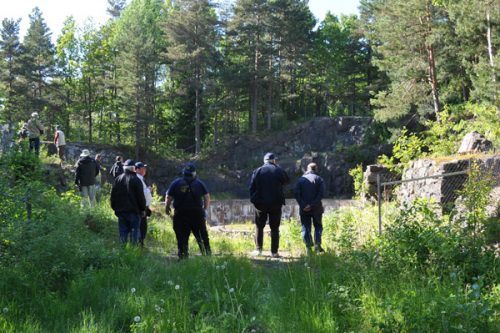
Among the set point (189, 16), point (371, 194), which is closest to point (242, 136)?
point (189, 16)

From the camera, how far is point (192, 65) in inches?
1613

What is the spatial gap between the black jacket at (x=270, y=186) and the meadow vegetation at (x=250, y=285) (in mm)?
1671

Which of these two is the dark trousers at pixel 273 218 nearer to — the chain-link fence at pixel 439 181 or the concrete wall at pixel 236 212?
the chain-link fence at pixel 439 181

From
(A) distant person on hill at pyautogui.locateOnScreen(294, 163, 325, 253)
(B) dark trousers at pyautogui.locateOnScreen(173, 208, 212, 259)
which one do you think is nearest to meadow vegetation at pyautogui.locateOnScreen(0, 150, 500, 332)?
(B) dark trousers at pyautogui.locateOnScreen(173, 208, 212, 259)

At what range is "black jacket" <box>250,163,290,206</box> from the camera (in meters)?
8.61

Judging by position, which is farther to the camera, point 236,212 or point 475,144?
point 236,212

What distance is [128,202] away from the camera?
8.43 metres

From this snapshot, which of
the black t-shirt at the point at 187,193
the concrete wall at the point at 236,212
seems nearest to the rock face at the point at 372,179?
the concrete wall at the point at 236,212

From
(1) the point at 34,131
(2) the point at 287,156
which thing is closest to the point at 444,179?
(1) the point at 34,131

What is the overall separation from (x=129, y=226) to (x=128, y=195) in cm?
56

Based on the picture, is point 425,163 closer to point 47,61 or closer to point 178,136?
point 178,136

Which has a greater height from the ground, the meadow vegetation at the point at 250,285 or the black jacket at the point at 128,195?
the black jacket at the point at 128,195

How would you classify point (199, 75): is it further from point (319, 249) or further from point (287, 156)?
point (319, 249)

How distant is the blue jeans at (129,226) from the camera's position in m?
8.54
